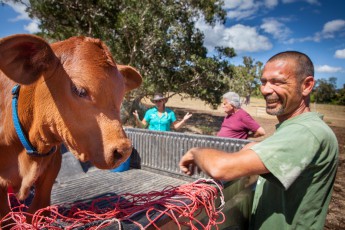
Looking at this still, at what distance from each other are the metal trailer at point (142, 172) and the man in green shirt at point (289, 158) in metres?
1.60

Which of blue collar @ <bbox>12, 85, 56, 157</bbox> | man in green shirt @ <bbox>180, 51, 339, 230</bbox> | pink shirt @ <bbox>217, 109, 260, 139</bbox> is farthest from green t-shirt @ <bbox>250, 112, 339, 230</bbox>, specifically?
pink shirt @ <bbox>217, 109, 260, 139</bbox>

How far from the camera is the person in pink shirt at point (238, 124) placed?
464 centimetres

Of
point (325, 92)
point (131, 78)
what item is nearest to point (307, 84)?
point (131, 78)

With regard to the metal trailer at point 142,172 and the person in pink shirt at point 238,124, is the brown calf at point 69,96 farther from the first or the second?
the person in pink shirt at point 238,124

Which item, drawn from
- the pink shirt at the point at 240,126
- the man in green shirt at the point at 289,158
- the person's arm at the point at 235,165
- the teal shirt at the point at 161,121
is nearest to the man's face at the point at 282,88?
the man in green shirt at the point at 289,158

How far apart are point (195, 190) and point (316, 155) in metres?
0.73

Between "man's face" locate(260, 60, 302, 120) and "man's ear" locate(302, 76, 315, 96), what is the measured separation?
4 cm

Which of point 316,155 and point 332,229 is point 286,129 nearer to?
point 316,155

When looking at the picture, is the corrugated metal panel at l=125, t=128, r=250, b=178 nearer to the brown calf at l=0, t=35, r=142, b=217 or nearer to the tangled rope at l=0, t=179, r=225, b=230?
the tangled rope at l=0, t=179, r=225, b=230

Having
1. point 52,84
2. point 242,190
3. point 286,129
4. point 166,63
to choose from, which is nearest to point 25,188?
point 52,84

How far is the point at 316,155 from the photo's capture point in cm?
148

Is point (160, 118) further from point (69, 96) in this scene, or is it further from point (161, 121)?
point (69, 96)

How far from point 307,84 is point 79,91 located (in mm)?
1444

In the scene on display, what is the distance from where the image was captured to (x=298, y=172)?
139 centimetres
